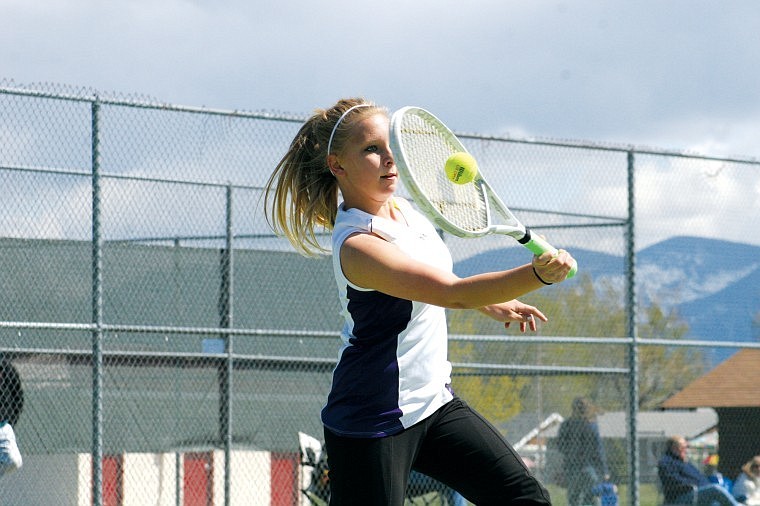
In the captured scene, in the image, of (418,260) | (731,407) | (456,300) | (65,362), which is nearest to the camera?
(456,300)

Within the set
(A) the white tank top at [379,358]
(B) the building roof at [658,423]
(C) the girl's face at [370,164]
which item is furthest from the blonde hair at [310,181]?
(B) the building roof at [658,423]

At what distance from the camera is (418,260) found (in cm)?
318

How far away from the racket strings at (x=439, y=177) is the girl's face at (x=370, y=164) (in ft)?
0.27

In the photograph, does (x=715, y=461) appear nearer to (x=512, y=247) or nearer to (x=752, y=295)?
(x=752, y=295)

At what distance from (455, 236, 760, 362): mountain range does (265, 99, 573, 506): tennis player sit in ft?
15.7

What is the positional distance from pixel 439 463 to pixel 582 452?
5071 mm

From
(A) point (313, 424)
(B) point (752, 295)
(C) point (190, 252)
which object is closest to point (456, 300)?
(C) point (190, 252)

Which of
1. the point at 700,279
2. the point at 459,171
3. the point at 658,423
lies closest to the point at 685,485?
the point at 658,423

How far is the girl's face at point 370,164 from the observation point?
3391mm

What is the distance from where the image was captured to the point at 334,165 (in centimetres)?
348

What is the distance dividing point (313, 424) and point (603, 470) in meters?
2.01

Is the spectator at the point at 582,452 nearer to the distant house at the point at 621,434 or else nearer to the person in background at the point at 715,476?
the distant house at the point at 621,434

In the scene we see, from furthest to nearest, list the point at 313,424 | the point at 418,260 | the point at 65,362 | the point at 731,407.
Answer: the point at 731,407, the point at 313,424, the point at 65,362, the point at 418,260

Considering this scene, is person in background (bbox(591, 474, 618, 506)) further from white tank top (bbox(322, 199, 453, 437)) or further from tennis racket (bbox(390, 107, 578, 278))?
white tank top (bbox(322, 199, 453, 437))
